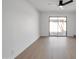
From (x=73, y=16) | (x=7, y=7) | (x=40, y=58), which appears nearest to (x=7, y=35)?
(x=7, y=7)

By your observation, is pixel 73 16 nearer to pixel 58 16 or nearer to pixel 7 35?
pixel 58 16

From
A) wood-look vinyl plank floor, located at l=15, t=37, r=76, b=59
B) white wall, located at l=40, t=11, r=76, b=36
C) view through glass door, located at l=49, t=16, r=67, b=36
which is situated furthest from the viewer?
view through glass door, located at l=49, t=16, r=67, b=36

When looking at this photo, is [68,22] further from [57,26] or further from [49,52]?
[49,52]

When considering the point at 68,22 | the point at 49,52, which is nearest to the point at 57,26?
the point at 68,22

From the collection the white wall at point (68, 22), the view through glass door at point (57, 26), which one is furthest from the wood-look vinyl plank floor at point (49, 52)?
the view through glass door at point (57, 26)

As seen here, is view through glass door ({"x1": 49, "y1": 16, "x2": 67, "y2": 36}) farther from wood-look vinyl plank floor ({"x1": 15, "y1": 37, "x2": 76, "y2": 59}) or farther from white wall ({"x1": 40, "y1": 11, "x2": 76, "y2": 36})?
wood-look vinyl plank floor ({"x1": 15, "y1": 37, "x2": 76, "y2": 59})

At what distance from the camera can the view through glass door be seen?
12.8 meters

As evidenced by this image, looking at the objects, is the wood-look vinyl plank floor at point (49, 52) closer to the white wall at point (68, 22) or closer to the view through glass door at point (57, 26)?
the white wall at point (68, 22)

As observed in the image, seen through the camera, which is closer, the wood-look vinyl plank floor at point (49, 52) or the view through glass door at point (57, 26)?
the wood-look vinyl plank floor at point (49, 52)

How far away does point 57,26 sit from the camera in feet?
42.8

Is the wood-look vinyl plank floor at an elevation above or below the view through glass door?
below

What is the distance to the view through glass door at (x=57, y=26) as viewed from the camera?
12.8 metres

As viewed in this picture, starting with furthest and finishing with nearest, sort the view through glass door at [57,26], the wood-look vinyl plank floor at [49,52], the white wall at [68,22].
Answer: the view through glass door at [57,26] < the white wall at [68,22] < the wood-look vinyl plank floor at [49,52]

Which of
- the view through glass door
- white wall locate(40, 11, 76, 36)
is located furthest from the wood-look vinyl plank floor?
the view through glass door
